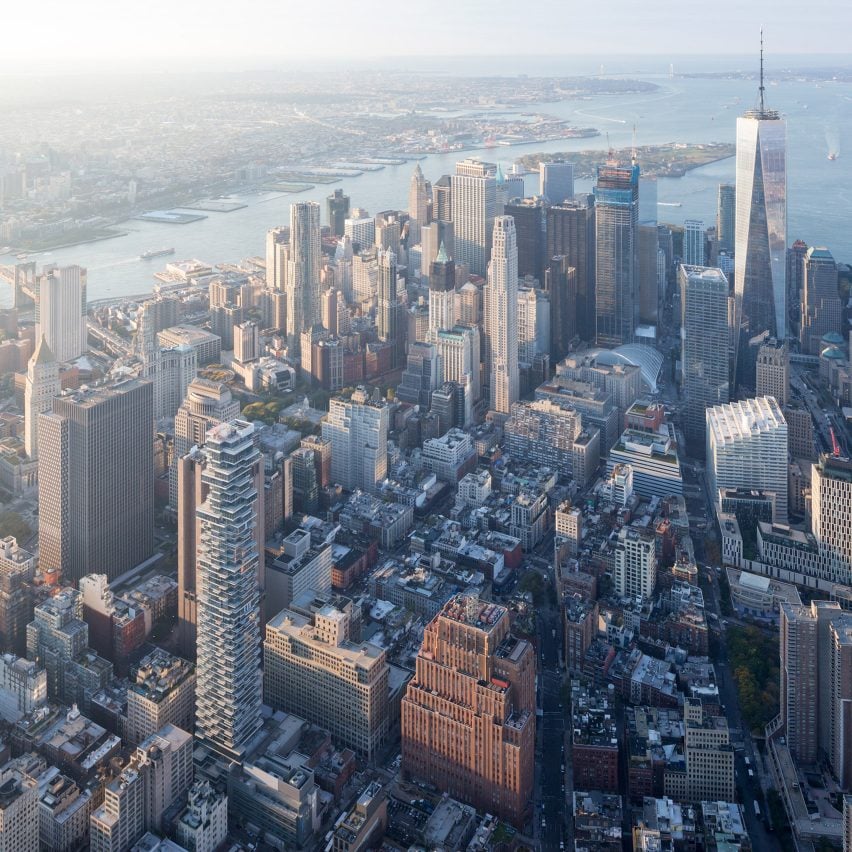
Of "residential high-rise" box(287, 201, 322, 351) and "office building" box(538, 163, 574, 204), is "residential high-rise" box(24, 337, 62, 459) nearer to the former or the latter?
"residential high-rise" box(287, 201, 322, 351)

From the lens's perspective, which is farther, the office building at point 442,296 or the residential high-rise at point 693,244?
the residential high-rise at point 693,244

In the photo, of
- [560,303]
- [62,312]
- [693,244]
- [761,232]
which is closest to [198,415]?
[62,312]

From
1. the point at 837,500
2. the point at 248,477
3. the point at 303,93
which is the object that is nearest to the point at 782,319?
the point at 837,500

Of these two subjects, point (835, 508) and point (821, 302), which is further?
point (821, 302)

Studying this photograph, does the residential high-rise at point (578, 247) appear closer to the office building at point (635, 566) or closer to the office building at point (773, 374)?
the office building at point (773, 374)

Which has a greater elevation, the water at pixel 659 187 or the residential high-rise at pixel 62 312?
the water at pixel 659 187

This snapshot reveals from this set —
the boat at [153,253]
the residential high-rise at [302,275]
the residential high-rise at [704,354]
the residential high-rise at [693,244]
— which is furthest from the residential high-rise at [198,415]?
the residential high-rise at [693,244]

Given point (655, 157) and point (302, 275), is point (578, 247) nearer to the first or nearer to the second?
point (302, 275)

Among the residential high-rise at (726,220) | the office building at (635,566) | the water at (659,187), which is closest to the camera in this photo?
the office building at (635,566)
